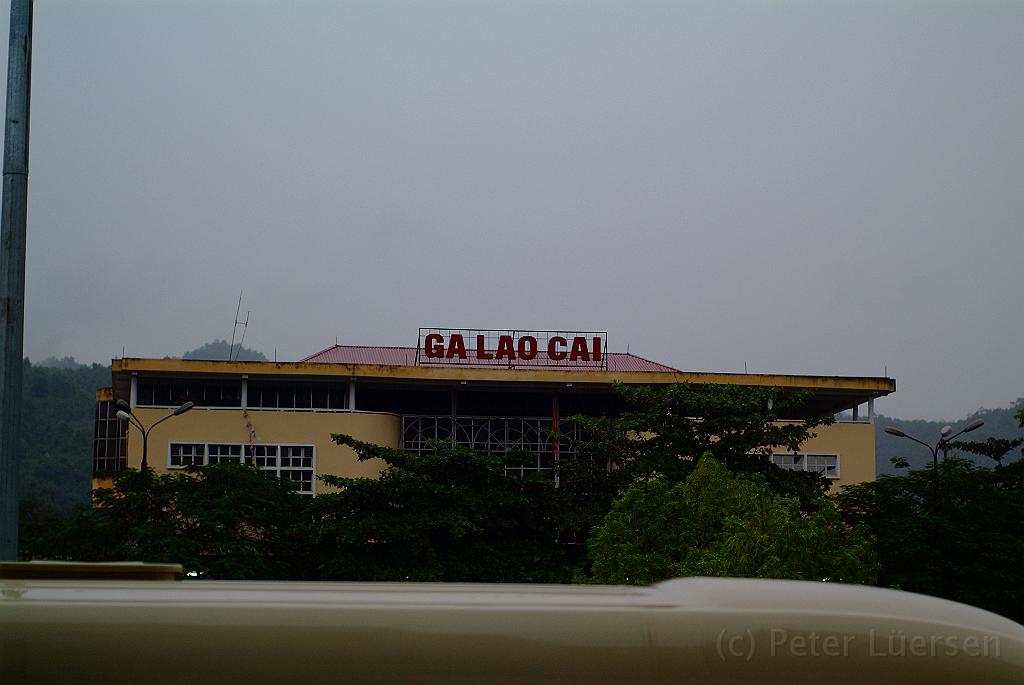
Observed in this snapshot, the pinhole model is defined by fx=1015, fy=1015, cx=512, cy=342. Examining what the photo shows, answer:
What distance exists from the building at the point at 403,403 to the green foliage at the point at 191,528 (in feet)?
29.2

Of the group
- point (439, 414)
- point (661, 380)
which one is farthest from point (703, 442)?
point (439, 414)

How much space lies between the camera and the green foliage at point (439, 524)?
74.9ft

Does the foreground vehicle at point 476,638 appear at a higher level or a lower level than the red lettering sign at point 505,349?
lower

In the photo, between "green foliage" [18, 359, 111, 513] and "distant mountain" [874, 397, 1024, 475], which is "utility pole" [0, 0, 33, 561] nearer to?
"green foliage" [18, 359, 111, 513]

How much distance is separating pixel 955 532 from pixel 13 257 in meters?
22.7

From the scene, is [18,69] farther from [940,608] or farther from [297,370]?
[297,370]

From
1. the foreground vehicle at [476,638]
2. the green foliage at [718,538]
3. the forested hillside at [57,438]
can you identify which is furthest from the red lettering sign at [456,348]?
the foreground vehicle at [476,638]

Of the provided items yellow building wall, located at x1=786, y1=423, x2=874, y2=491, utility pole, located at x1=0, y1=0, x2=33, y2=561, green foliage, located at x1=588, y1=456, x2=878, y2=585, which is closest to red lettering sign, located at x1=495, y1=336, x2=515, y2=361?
yellow building wall, located at x1=786, y1=423, x2=874, y2=491

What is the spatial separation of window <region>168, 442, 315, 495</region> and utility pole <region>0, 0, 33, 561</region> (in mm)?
27640

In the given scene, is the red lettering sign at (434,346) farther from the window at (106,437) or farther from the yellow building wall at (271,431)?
the window at (106,437)

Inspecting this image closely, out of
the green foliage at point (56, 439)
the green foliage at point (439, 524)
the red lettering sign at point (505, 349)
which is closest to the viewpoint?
the green foliage at point (439, 524)

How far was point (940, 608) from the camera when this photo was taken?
9.30 ft

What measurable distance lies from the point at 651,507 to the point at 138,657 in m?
13.5

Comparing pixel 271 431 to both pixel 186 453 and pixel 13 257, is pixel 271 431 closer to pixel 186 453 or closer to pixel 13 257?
pixel 186 453
